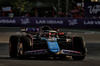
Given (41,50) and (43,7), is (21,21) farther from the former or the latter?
(43,7)

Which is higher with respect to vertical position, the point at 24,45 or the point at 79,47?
the point at 24,45

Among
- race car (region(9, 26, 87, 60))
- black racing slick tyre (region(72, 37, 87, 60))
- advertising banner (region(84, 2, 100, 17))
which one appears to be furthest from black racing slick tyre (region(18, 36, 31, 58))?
advertising banner (region(84, 2, 100, 17))

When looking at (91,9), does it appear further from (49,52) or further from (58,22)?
(49,52)

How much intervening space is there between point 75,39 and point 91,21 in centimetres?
2983

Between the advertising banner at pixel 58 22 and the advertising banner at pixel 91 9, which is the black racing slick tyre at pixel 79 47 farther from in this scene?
the advertising banner at pixel 91 9

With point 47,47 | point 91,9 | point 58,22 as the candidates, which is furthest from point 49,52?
point 91,9

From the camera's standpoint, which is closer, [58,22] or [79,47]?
[79,47]

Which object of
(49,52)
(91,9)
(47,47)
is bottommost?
(49,52)

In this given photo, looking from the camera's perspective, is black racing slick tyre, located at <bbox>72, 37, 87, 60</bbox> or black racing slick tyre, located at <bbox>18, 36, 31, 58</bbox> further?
black racing slick tyre, located at <bbox>72, 37, 87, 60</bbox>

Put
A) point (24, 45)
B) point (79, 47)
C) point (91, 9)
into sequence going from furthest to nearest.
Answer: point (91, 9) → point (79, 47) → point (24, 45)

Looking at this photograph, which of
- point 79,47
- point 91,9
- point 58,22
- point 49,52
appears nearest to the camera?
point 49,52

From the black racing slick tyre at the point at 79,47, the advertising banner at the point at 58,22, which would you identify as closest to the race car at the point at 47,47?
the black racing slick tyre at the point at 79,47

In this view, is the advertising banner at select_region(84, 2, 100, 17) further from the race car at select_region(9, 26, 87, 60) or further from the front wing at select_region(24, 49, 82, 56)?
the front wing at select_region(24, 49, 82, 56)

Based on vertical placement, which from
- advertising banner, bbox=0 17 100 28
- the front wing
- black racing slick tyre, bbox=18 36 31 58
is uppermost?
black racing slick tyre, bbox=18 36 31 58
